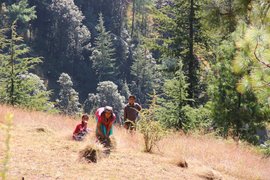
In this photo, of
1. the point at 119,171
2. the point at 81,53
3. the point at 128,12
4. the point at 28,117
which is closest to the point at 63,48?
the point at 81,53

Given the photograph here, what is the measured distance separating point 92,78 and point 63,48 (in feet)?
25.6

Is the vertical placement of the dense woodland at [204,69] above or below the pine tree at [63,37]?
below

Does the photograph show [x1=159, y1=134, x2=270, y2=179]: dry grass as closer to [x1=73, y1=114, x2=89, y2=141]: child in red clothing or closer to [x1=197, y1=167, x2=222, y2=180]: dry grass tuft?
[x1=197, y1=167, x2=222, y2=180]: dry grass tuft

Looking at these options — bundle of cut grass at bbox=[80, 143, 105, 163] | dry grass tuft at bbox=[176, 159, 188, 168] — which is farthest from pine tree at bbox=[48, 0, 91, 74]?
bundle of cut grass at bbox=[80, 143, 105, 163]

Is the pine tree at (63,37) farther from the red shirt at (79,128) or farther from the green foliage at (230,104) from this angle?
the red shirt at (79,128)

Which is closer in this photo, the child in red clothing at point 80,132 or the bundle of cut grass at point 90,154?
the bundle of cut grass at point 90,154

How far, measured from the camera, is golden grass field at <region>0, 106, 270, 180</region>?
5.32 m

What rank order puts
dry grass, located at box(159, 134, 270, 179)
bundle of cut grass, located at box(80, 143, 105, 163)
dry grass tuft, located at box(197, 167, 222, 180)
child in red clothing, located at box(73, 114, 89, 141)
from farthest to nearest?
1. dry grass, located at box(159, 134, 270, 179)
2. child in red clothing, located at box(73, 114, 89, 141)
3. dry grass tuft, located at box(197, 167, 222, 180)
4. bundle of cut grass, located at box(80, 143, 105, 163)

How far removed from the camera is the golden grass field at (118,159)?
5316 millimetres

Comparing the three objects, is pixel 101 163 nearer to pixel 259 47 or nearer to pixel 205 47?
pixel 259 47

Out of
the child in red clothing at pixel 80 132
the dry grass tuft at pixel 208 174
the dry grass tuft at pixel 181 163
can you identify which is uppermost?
the child in red clothing at pixel 80 132

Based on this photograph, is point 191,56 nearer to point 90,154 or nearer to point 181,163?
point 181,163

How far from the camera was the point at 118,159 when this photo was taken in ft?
20.8

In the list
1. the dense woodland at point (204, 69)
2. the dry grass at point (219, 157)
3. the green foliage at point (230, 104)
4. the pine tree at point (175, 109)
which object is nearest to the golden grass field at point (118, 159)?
the dry grass at point (219, 157)
